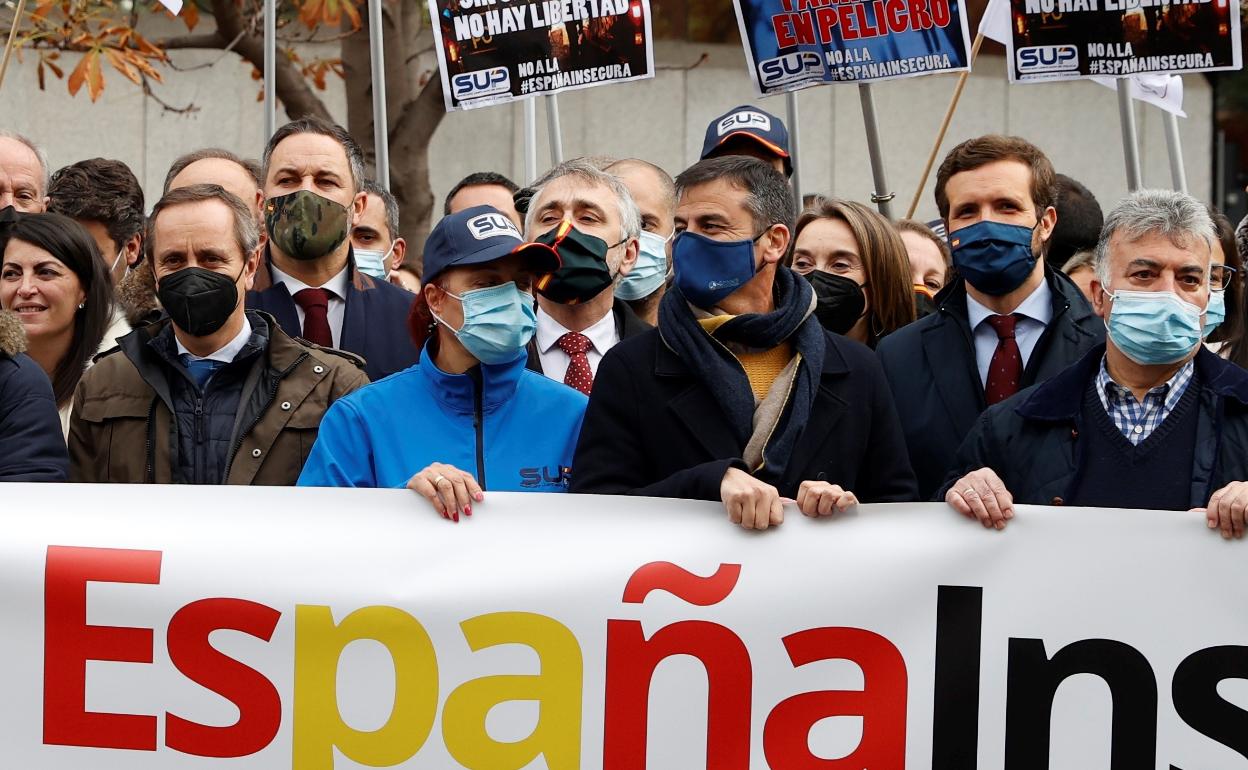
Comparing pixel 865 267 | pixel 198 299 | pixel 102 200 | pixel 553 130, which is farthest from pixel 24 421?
pixel 553 130

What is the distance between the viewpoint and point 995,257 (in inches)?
194

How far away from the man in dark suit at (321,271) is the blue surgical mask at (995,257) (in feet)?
5.33

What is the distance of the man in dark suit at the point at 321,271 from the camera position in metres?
5.46

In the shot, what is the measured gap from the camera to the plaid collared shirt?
4102 mm

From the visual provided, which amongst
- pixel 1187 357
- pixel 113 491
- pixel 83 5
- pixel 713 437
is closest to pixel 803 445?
pixel 713 437

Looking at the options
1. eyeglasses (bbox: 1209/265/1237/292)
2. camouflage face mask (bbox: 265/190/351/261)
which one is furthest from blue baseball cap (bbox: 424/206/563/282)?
eyeglasses (bbox: 1209/265/1237/292)

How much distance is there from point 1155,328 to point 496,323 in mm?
1483

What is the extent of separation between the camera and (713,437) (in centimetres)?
405

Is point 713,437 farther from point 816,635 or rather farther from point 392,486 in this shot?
point 392,486

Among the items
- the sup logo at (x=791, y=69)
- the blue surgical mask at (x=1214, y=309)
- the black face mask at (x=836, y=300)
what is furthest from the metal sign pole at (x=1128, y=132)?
the blue surgical mask at (x=1214, y=309)

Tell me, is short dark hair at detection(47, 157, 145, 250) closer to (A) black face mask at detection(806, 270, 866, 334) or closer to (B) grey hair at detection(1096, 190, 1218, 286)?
(A) black face mask at detection(806, 270, 866, 334)

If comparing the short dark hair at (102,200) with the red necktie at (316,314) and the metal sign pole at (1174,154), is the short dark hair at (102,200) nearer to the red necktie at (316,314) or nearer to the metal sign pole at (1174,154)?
the red necktie at (316,314)

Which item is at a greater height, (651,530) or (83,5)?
(83,5)

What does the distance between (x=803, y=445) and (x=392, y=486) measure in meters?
0.95
